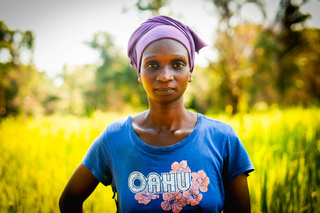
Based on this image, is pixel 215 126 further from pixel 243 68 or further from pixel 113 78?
pixel 113 78

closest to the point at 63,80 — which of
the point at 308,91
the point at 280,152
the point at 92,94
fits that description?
the point at 92,94

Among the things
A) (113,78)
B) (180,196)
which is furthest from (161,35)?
(113,78)

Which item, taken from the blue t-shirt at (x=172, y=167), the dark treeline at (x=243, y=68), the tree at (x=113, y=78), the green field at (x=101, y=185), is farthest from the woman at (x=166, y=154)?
the tree at (x=113, y=78)

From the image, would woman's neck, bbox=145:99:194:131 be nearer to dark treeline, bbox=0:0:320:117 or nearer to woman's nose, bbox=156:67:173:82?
woman's nose, bbox=156:67:173:82

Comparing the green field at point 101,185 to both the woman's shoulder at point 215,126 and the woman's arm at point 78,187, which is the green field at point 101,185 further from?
the woman's shoulder at point 215,126

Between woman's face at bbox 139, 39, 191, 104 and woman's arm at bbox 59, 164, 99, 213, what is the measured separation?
605 mm

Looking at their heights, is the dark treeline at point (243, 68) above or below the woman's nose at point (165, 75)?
above

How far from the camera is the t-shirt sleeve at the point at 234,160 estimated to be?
1.12 metres

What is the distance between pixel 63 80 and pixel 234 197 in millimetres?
43887

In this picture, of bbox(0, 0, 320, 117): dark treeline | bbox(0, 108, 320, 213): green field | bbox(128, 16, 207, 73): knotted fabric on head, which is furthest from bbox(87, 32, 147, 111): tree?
bbox(128, 16, 207, 73): knotted fabric on head

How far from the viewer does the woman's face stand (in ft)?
3.66

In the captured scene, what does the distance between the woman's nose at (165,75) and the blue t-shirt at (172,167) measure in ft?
1.11

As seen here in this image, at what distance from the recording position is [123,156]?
1.13 m

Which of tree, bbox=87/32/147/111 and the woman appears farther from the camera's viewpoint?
tree, bbox=87/32/147/111
